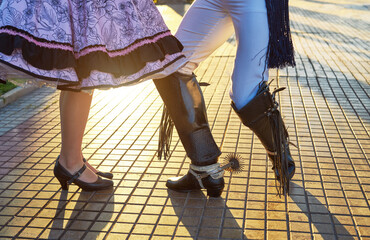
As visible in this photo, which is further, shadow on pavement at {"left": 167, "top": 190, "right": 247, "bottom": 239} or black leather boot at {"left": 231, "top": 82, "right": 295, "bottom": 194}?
black leather boot at {"left": 231, "top": 82, "right": 295, "bottom": 194}

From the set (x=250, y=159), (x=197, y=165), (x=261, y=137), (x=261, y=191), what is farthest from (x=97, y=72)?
(x=250, y=159)

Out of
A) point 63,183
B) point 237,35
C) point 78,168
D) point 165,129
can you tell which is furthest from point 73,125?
point 237,35

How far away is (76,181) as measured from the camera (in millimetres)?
2832

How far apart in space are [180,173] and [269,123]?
770 mm

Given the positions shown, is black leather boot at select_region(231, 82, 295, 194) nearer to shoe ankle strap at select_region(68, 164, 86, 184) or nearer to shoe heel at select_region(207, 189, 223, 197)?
shoe heel at select_region(207, 189, 223, 197)

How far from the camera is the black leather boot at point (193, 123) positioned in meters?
2.57

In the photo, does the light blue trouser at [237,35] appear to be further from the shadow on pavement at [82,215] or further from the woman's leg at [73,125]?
the shadow on pavement at [82,215]

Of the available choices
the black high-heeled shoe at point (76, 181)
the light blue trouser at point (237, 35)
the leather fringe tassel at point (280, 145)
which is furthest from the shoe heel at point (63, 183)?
the leather fringe tassel at point (280, 145)

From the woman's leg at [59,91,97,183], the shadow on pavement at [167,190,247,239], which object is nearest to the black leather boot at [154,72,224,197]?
the shadow on pavement at [167,190,247,239]

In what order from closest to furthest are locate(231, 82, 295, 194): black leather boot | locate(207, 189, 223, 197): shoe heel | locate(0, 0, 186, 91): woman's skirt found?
locate(0, 0, 186, 91): woman's skirt, locate(231, 82, 295, 194): black leather boot, locate(207, 189, 223, 197): shoe heel

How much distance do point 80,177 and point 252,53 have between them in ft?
3.86

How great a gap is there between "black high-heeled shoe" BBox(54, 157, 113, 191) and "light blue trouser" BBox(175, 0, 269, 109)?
2.72 ft

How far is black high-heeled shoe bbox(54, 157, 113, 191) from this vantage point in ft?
9.20

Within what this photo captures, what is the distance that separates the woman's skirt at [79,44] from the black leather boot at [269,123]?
1.64 ft
